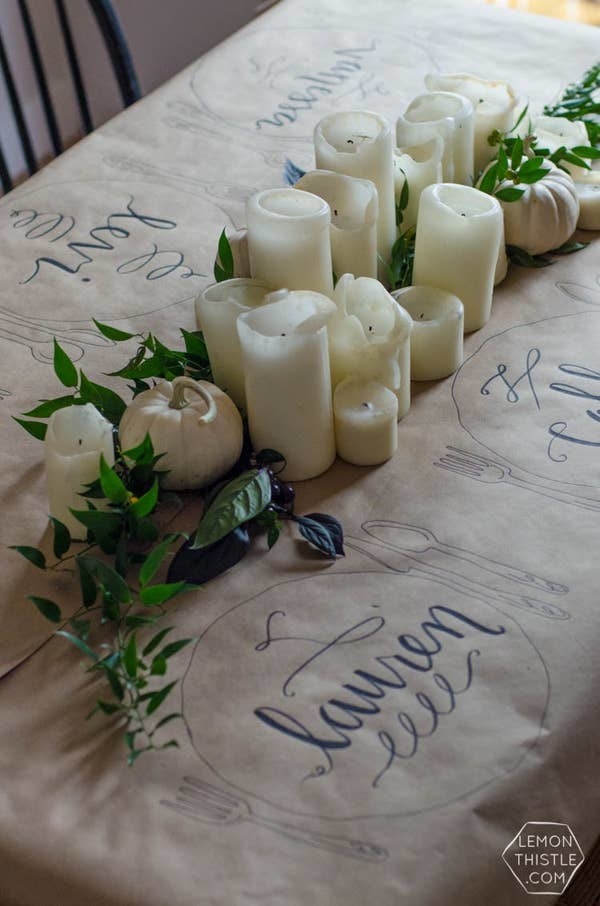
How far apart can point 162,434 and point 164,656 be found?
17 centimetres

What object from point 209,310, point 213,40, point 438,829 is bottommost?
point 213,40

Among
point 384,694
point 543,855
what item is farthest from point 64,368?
point 543,855

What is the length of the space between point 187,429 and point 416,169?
35 centimetres

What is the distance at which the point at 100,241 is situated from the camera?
39.9 inches

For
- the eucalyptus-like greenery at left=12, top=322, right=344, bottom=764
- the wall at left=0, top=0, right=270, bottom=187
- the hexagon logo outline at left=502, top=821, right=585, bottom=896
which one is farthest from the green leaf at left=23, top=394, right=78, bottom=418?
the wall at left=0, top=0, right=270, bottom=187

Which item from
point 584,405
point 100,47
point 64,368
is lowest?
point 100,47

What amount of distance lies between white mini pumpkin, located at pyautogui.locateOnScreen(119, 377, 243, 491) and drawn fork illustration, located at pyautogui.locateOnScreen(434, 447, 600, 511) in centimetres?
16

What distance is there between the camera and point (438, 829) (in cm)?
50

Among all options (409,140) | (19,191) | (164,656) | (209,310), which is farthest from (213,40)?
(164,656)

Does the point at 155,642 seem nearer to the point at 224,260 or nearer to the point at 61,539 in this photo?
the point at 61,539

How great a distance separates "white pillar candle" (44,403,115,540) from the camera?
0.65m

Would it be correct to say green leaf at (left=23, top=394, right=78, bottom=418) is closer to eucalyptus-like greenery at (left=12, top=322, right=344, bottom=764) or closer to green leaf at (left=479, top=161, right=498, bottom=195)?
eucalyptus-like greenery at (left=12, top=322, right=344, bottom=764)

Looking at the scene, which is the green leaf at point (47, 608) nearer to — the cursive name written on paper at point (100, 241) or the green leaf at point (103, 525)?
the green leaf at point (103, 525)

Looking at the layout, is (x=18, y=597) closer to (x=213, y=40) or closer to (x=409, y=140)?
(x=409, y=140)
